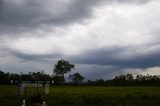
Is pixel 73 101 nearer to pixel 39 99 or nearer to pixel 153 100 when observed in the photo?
pixel 39 99

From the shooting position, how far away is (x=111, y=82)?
128 meters

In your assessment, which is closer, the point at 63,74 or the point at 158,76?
the point at 158,76

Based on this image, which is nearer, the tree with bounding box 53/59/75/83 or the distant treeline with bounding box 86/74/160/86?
the distant treeline with bounding box 86/74/160/86

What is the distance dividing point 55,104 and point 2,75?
8382 cm

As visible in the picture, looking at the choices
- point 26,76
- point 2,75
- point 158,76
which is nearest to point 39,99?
point 26,76

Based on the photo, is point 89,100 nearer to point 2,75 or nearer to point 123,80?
point 2,75

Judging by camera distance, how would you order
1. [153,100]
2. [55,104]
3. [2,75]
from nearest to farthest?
[55,104] → [153,100] → [2,75]

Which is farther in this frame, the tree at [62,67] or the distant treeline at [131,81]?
the tree at [62,67]

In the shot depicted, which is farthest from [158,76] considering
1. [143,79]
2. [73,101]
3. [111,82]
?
[73,101]

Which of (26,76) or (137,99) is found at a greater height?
(26,76)

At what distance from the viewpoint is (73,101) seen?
4391 centimetres

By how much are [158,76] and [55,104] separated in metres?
91.5

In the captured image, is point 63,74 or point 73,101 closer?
point 73,101

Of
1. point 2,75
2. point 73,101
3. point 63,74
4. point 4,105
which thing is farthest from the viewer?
point 63,74
